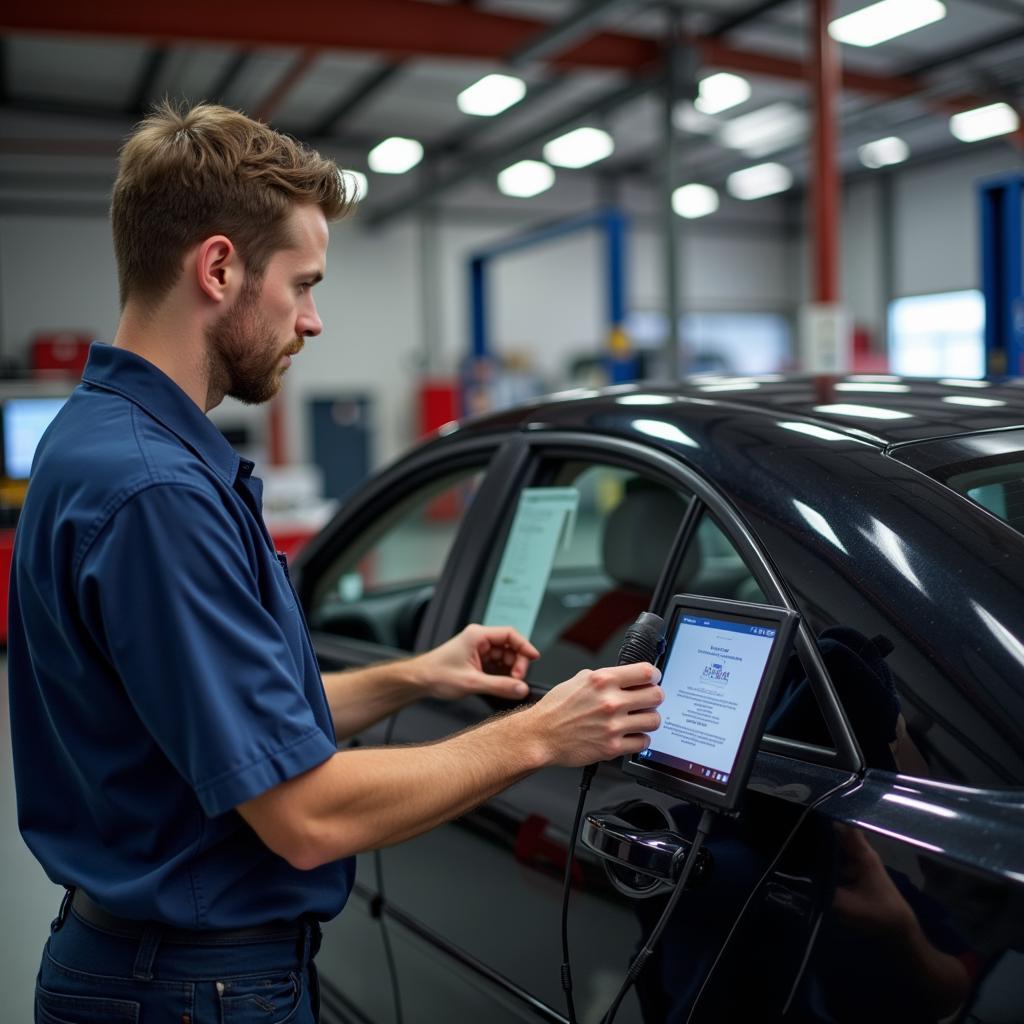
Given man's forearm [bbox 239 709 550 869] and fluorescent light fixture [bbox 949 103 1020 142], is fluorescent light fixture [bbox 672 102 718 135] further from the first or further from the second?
man's forearm [bbox 239 709 550 869]

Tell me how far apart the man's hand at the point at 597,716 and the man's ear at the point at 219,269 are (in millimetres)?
554

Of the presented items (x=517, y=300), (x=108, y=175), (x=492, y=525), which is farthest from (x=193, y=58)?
(x=492, y=525)

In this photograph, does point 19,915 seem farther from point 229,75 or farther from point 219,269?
point 229,75

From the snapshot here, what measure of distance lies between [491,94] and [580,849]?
11.5 m

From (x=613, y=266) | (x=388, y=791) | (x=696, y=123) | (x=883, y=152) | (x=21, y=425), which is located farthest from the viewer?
(x=883, y=152)

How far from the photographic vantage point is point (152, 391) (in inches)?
43.9

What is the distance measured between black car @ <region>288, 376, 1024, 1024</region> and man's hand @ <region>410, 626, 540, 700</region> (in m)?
0.06

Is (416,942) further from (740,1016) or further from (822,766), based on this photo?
(822,766)

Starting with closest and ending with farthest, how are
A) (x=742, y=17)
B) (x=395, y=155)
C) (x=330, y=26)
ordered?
(x=330, y=26), (x=742, y=17), (x=395, y=155)

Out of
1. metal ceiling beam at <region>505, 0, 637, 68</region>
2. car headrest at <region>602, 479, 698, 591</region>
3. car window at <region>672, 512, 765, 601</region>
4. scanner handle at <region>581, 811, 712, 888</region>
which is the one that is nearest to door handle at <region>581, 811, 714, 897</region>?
scanner handle at <region>581, 811, 712, 888</region>

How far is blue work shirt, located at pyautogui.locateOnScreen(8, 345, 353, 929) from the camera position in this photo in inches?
38.7

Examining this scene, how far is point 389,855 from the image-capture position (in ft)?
6.33

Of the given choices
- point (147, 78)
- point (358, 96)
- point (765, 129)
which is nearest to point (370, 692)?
point (147, 78)

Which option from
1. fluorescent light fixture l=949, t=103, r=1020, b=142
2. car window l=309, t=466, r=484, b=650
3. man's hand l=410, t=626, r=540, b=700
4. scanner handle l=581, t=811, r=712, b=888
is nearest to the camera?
scanner handle l=581, t=811, r=712, b=888
